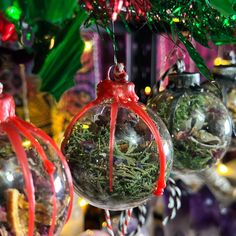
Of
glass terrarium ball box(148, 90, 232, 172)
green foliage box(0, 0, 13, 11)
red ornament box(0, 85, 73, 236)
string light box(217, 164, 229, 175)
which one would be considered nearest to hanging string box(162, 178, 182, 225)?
string light box(217, 164, 229, 175)

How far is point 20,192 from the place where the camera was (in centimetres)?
37

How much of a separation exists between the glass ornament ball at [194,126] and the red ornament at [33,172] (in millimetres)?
260

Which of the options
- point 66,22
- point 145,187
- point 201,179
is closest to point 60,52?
point 66,22

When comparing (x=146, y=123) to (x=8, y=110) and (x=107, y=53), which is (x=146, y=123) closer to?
(x=8, y=110)

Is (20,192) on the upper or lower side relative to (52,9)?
lower

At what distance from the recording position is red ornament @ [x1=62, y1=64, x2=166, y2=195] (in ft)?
1.56

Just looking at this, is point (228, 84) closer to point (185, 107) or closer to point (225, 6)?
point (185, 107)

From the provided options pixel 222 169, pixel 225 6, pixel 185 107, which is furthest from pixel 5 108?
pixel 222 169

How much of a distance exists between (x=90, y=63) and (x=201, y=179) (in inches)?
17.3

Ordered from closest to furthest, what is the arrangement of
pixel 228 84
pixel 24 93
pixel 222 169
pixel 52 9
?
pixel 52 9 → pixel 228 84 → pixel 24 93 → pixel 222 169

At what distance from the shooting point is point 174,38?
20.0 inches

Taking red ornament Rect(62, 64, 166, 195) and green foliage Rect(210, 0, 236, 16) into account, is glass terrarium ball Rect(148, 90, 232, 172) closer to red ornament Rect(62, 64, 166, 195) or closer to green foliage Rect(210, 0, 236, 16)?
red ornament Rect(62, 64, 166, 195)

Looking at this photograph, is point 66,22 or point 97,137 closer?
point 66,22

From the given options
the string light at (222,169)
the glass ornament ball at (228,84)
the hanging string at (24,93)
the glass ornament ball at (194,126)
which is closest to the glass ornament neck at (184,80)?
the glass ornament ball at (194,126)
